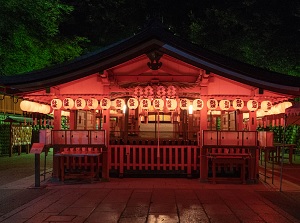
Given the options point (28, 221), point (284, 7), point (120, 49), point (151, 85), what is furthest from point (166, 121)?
point (28, 221)

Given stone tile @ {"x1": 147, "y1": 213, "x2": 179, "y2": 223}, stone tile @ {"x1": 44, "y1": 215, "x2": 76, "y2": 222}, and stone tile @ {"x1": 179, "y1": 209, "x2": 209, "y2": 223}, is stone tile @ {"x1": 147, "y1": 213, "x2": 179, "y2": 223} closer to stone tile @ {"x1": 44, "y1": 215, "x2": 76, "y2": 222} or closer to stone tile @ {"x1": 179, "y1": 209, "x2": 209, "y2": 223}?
stone tile @ {"x1": 179, "y1": 209, "x2": 209, "y2": 223}

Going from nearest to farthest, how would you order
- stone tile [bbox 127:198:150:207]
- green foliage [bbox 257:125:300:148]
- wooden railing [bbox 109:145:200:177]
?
1. stone tile [bbox 127:198:150:207]
2. wooden railing [bbox 109:145:200:177]
3. green foliage [bbox 257:125:300:148]

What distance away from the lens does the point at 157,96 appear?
49.6 feet

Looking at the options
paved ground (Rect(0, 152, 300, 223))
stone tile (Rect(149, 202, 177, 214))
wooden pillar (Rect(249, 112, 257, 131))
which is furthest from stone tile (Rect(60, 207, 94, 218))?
wooden pillar (Rect(249, 112, 257, 131))

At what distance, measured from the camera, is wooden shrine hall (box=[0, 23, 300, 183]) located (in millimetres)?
13500

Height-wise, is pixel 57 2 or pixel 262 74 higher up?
pixel 57 2

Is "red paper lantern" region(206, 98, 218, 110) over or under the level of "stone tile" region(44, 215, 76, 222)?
over

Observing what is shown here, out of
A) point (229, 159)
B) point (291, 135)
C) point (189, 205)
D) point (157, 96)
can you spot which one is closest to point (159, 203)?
point (189, 205)

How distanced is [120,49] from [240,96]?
17.2 ft

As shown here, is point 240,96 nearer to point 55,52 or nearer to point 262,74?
point 262,74

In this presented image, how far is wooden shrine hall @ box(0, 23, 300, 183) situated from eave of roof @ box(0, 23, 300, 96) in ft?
0.12

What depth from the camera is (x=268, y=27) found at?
2789 centimetres

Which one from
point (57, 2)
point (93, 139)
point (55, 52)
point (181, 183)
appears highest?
point (57, 2)

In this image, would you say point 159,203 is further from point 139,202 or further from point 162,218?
point 162,218
